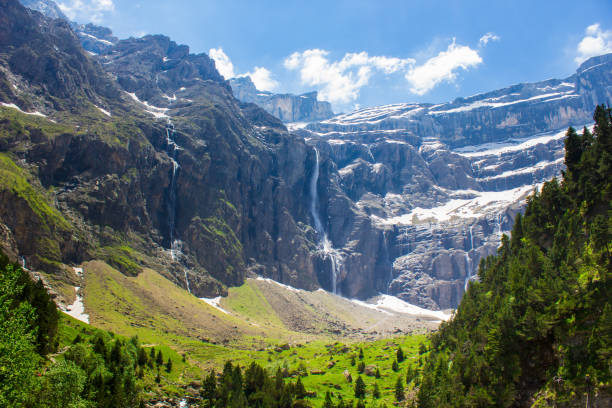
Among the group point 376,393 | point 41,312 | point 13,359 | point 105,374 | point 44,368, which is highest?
point 41,312

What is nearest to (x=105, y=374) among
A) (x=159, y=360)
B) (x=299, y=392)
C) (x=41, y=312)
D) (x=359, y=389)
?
(x=41, y=312)

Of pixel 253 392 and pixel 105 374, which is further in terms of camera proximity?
pixel 253 392

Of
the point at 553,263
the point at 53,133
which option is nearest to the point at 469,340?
the point at 553,263

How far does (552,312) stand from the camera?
47.8 m

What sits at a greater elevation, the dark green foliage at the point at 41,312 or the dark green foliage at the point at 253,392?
the dark green foliage at the point at 41,312

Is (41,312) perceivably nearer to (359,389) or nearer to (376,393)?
(359,389)

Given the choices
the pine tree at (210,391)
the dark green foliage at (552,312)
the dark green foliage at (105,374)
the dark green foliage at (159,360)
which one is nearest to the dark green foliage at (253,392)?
the pine tree at (210,391)

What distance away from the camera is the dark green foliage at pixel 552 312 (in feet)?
139

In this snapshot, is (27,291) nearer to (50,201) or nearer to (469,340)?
(469,340)

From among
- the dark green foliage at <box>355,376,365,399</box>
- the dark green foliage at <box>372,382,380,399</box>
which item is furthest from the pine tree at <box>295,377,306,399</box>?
the dark green foliage at <box>372,382,380,399</box>

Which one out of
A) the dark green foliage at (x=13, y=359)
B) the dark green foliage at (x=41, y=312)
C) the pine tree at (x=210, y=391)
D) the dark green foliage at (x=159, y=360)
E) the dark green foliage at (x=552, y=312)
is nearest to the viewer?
the dark green foliage at (x=13, y=359)

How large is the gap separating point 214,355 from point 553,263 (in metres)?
95.9

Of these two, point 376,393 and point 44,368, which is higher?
point 44,368

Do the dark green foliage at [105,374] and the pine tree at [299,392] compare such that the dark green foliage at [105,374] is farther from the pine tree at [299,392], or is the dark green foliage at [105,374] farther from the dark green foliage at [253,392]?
the pine tree at [299,392]
